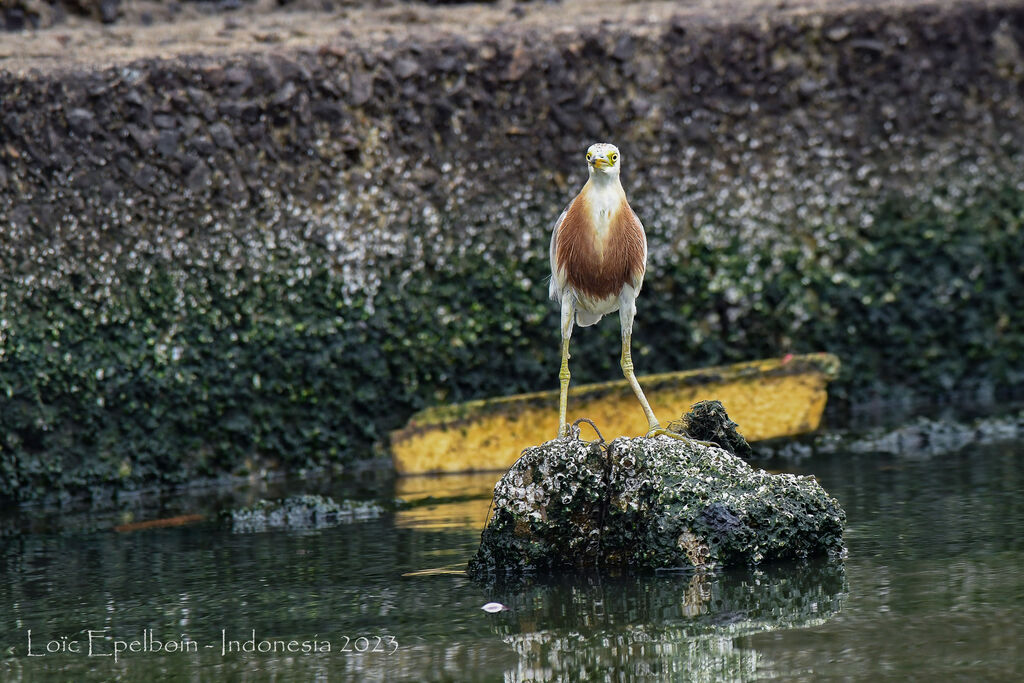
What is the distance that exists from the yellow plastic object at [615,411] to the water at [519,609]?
2.01 meters

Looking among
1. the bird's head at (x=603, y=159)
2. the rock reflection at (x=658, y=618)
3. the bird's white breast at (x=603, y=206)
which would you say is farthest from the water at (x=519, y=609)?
the bird's head at (x=603, y=159)

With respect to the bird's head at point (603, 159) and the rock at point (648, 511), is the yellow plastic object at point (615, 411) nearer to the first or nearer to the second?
the rock at point (648, 511)


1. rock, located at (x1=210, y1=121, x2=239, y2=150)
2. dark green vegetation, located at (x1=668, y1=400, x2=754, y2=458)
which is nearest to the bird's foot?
dark green vegetation, located at (x1=668, y1=400, x2=754, y2=458)

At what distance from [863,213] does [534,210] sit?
2986 mm

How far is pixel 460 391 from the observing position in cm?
996

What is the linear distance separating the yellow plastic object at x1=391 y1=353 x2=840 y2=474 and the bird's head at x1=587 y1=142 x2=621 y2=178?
12.0ft

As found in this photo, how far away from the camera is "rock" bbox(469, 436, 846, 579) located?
200 inches

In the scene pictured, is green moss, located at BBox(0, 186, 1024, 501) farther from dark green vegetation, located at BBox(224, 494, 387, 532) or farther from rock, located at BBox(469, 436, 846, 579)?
rock, located at BBox(469, 436, 846, 579)

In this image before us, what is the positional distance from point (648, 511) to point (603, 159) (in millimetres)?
1490

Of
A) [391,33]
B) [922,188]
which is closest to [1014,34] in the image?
[922,188]

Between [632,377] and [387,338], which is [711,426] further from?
[387,338]

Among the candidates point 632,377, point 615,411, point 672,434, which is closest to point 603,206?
point 632,377

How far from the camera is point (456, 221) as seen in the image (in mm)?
10023

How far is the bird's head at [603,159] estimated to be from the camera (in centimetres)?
518
